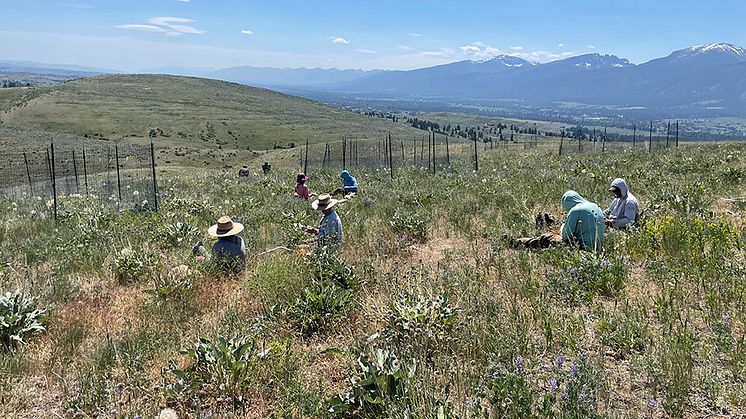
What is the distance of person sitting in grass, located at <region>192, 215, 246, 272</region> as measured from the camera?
672 cm

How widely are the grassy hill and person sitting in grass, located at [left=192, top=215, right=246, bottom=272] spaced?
69.2m

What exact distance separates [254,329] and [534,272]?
3.20m

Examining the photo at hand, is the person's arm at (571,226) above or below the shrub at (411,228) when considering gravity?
above

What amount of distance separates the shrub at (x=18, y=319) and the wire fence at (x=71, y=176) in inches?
307

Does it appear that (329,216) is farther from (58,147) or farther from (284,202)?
(58,147)

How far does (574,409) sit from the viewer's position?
9.47 feet

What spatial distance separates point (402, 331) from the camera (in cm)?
412

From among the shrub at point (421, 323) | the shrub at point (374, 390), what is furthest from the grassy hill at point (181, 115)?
the shrub at point (374, 390)

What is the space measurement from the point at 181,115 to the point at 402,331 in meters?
97.5

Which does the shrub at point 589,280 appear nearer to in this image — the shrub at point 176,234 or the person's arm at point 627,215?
the person's arm at point 627,215

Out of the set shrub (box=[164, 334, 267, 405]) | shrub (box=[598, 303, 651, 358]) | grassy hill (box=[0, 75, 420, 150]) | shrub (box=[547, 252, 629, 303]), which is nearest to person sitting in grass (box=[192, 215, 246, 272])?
shrub (box=[164, 334, 267, 405])

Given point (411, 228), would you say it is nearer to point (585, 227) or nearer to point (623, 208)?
point (585, 227)

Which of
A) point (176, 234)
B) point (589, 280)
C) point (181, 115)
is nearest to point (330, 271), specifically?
point (589, 280)

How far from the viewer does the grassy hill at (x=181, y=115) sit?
80.1m
